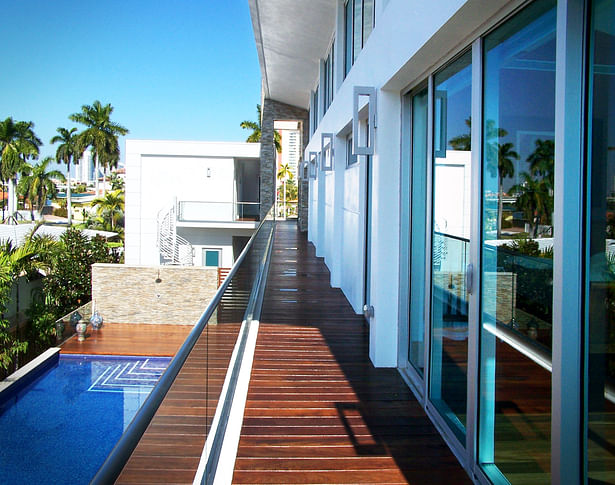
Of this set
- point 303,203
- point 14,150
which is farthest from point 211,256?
point 14,150

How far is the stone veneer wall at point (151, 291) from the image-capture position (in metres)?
21.3

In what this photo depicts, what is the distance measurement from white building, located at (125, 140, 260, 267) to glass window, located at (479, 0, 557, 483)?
23377mm

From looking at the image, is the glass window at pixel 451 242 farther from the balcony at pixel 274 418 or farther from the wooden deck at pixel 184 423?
the wooden deck at pixel 184 423

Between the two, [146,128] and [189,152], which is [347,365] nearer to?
[189,152]

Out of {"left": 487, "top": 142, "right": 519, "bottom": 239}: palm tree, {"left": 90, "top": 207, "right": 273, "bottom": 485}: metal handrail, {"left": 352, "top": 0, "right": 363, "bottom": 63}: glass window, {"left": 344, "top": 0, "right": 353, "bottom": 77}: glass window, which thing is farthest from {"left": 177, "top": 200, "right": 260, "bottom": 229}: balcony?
{"left": 90, "top": 207, "right": 273, "bottom": 485}: metal handrail

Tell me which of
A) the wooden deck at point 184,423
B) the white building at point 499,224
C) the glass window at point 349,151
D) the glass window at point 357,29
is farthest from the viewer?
the glass window at point 349,151

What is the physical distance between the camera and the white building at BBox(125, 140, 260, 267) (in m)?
26.9

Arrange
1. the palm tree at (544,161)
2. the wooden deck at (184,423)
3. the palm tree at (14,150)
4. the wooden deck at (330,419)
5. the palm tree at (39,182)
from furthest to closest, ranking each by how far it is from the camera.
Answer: the palm tree at (14,150) → the palm tree at (39,182) → the wooden deck at (330,419) → the palm tree at (544,161) → the wooden deck at (184,423)

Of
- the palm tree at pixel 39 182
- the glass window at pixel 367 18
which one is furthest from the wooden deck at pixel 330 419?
the palm tree at pixel 39 182

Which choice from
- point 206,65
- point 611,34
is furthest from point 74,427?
point 206,65

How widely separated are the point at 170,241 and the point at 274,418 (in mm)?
22317

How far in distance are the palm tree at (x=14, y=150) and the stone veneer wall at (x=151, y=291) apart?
36.9m

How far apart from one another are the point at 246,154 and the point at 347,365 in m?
22.9

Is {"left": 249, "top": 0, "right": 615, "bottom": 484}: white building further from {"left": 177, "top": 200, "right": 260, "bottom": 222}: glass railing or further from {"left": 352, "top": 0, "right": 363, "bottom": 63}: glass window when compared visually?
{"left": 177, "top": 200, "right": 260, "bottom": 222}: glass railing
